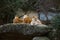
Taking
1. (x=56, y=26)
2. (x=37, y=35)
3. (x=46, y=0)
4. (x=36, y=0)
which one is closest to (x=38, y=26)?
(x=37, y=35)

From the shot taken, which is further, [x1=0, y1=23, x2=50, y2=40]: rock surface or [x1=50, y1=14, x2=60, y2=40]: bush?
[x1=0, y1=23, x2=50, y2=40]: rock surface

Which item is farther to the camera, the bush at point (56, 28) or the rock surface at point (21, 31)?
the rock surface at point (21, 31)

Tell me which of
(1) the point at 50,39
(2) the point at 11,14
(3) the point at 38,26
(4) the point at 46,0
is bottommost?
(1) the point at 50,39

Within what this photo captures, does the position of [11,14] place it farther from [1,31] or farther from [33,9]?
[1,31]

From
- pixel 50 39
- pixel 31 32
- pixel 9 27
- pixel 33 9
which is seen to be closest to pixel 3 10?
pixel 33 9

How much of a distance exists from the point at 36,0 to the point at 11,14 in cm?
52

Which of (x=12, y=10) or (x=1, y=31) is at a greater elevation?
(x=12, y=10)

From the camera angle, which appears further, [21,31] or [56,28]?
[21,31]

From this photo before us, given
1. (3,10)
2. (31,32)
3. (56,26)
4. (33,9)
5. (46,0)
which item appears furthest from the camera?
(33,9)

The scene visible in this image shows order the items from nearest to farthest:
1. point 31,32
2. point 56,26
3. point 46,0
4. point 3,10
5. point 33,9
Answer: point 56,26 → point 31,32 → point 46,0 → point 3,10 → point 33,9

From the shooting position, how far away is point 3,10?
270cm

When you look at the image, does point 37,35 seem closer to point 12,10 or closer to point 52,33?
point 52,33

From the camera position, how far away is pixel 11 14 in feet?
9.00

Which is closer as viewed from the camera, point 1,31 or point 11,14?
point 1,31
